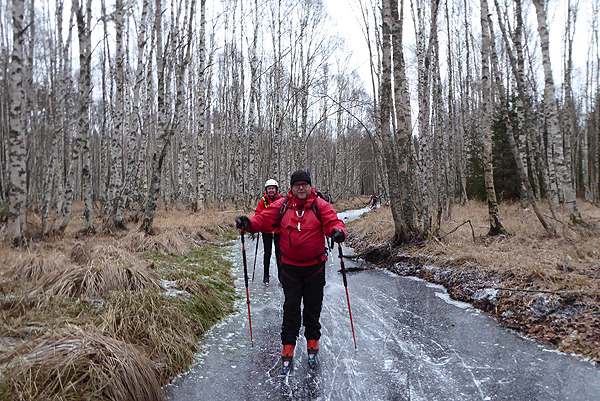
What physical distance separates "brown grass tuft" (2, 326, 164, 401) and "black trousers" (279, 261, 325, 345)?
1.46 meters

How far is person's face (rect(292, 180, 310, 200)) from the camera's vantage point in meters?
4.05

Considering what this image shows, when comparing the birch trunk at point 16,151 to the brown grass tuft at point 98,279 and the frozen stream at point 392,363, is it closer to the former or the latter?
the brown grass tuft at point 98,279

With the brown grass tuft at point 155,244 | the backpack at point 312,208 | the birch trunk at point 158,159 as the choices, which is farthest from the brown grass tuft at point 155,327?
the birch trunk at point 158,159

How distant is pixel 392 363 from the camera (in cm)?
402

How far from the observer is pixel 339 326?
17.0ft

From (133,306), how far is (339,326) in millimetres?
2813

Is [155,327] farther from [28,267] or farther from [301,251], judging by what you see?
[28,267]

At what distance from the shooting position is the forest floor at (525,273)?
14.7ft

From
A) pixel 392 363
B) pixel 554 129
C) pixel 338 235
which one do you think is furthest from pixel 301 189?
pixel 554 129

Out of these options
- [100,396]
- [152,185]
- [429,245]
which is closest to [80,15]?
[152,185]

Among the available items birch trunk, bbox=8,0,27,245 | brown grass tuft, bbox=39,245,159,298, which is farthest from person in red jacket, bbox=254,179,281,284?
birch trunk, bbox=8,0,27,245

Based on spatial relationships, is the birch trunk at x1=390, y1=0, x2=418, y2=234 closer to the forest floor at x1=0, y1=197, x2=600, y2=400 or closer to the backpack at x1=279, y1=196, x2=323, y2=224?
the forest floor at x1=0, y1=197, x2=600, y2=400

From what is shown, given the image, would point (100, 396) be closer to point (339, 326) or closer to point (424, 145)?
point (339, 326)

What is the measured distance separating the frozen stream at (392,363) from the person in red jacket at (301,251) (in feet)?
1.38
